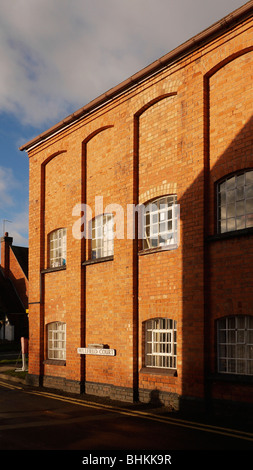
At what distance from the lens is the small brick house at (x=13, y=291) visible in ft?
125

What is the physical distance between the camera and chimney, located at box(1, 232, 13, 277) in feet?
139

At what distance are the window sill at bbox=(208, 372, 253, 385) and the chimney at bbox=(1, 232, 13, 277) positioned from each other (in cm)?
3344

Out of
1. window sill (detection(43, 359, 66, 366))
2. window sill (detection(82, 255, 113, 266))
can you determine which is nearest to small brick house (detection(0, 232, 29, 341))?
window sill (detection(43, 359, 66, 366))

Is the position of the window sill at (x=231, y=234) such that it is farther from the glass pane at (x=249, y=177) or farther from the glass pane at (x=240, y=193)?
the glass pane at (x=249, y=177)

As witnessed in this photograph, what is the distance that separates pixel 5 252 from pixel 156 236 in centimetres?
3122

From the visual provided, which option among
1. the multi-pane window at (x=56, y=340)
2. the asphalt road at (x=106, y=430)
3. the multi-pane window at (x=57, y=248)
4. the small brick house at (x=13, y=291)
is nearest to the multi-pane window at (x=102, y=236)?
the multi-pane window at (x=57, y=248)

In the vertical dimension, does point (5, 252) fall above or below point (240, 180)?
below

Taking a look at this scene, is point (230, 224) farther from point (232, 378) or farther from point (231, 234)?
point (232, 378)

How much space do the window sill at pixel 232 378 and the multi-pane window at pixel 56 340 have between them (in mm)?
7051

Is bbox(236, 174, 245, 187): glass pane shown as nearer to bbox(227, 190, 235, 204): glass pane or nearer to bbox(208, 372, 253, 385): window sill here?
bbox(227, 190, 235, 204): glass pane

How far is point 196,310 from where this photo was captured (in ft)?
38.3

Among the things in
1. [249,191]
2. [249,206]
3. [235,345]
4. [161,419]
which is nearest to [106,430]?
[161,419]

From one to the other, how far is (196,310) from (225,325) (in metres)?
0.76

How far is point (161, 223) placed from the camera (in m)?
13.3
